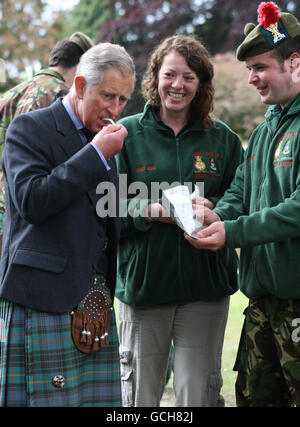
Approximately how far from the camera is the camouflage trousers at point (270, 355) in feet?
10.00

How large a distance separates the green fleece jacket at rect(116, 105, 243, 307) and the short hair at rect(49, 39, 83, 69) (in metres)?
1.21

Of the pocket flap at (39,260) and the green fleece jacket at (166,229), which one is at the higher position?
the green fleece jacket at (166,229)

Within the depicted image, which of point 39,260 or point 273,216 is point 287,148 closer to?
point 273,216

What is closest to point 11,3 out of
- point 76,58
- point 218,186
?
point 76,58

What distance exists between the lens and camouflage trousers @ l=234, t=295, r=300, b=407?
10.00 feet

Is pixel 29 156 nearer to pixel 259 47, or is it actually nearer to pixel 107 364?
pixel 107 364

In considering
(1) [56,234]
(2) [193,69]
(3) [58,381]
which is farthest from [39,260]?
(2) [193,69]

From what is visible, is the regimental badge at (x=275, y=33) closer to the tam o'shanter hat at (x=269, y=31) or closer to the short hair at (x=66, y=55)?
the tam o'shanter hat at (x=269, y=31)

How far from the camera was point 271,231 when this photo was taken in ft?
9.73

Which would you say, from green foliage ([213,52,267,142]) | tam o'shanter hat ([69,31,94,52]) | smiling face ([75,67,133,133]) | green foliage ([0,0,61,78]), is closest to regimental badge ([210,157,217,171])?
smiling face ([75,67,133,133])

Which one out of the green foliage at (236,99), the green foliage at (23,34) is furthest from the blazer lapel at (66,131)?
the green foliage at (23,34)

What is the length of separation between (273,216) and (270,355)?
73 cm

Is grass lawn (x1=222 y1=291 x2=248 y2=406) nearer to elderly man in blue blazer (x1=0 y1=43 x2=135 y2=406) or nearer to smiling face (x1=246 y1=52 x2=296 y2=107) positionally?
Result: elderly man in blue blazer (x1=0 y1=43 x2=135 y2=406)

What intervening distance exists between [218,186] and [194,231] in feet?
2.00
